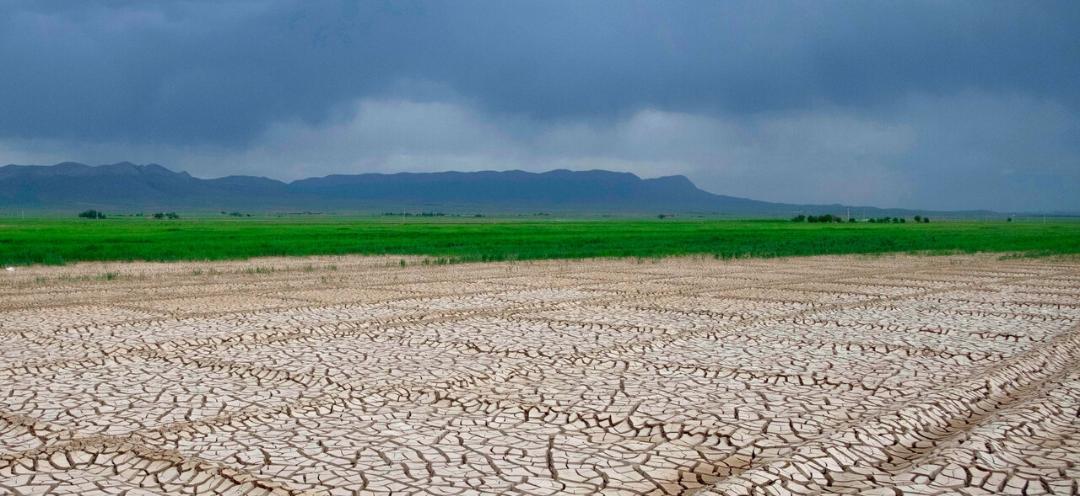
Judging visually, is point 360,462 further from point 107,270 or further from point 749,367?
point 107,270

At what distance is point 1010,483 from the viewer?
5.25 metres

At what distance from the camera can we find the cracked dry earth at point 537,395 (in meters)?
5.36

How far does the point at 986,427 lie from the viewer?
6453mm

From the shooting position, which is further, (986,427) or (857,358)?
(857,358)

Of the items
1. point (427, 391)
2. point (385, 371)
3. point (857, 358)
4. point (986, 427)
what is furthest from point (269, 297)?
point (986, 427)

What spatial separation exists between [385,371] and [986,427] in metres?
4.87

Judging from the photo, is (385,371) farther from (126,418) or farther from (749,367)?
(749,367)

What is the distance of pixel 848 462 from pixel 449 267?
19400 mm

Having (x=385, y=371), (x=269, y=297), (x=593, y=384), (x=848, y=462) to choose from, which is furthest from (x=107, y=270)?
(x=848, y=462)

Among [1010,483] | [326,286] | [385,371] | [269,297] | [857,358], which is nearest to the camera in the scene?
[1010,483]

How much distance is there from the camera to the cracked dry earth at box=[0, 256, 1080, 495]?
5.36 metres

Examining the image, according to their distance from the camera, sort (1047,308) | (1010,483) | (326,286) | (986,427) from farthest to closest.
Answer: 1. (326,286)
2. (1047,308)
3. (986,427)
4. (1010,483)

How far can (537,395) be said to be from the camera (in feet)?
24.7

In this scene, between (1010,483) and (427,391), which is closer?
(1010,483)
